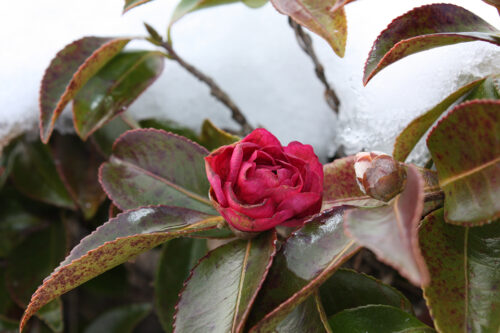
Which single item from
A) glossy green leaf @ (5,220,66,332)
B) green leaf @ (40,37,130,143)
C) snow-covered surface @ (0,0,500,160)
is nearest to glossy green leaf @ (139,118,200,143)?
snow-covered surface @ (0,0,500,160)

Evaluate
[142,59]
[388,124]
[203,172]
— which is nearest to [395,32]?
[388,124]

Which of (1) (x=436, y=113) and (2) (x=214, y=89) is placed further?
(2) (x=214, y=89)

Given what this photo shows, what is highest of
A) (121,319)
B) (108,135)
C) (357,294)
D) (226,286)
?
(108,135)

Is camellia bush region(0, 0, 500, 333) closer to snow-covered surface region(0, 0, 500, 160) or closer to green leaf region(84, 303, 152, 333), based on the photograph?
snow-covered surface region(0, 0, 500, 160)

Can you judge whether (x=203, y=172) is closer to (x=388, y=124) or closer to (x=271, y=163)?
→ (x=271, y=163)

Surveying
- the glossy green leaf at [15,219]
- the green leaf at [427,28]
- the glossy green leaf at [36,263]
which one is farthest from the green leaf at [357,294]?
the glossy green leaf at [15,219]

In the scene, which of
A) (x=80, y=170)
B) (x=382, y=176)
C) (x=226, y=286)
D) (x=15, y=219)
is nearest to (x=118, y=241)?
(x=226, y=286)

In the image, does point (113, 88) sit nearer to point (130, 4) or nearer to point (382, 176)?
point (130, 4)
